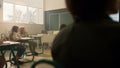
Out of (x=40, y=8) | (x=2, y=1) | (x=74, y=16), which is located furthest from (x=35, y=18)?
(x=74, y=16)

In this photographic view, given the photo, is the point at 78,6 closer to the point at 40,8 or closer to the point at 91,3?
the point at 91,3

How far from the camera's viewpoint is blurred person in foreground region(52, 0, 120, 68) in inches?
36.5

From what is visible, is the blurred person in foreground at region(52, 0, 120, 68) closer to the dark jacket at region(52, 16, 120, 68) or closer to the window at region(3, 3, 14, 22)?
the dark jacket at region(52, 16, 120, 68)

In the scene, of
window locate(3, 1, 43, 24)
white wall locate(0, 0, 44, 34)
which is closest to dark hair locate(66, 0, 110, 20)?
white wall locate(0, 0, 44, 34)

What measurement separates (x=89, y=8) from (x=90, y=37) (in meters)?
0.14

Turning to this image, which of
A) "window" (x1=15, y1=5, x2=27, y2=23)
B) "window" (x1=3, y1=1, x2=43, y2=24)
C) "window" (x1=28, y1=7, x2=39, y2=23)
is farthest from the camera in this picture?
"window" (x1=28, y1=7, x2=39, y2=23)

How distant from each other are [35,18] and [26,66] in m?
6.48

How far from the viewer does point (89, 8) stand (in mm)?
1006

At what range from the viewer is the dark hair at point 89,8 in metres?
0.99

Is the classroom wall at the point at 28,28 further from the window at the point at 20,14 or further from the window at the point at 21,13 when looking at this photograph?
the window at the point at 20,14

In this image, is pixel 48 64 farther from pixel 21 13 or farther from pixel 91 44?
pixel 21 13

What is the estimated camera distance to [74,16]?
3.51 ft

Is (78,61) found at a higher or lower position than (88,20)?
lower

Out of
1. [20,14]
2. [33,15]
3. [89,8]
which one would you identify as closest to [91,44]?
[89,8]
